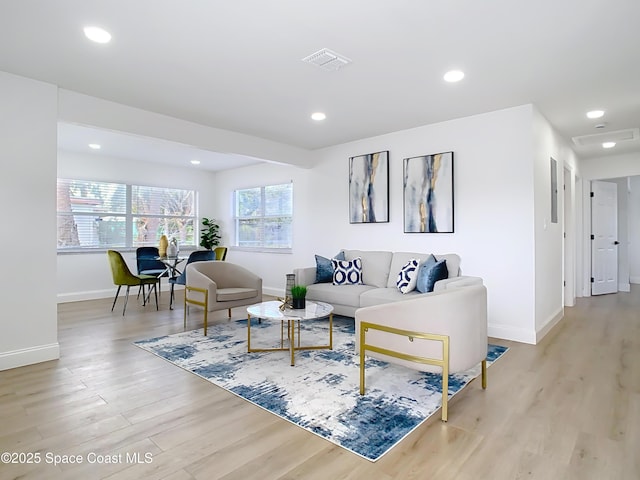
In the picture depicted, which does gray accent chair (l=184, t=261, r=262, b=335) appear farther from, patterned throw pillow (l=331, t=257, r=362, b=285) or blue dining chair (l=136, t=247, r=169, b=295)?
blue dining chair (l=136, t=247, r=169, b=295)

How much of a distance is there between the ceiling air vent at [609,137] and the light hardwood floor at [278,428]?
3.06m

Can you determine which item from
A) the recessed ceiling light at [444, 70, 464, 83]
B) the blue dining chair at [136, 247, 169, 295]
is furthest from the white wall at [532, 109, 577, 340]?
the blue dining chair at [136, 247, 169, 295]

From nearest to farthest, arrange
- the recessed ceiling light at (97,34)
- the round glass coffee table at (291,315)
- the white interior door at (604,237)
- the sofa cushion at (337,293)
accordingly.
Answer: the recessed ceiling light at (97,34) → the round glass coffee table at (291,315) → the sofa cushion at (337,293) → the white interior door at (604,237)

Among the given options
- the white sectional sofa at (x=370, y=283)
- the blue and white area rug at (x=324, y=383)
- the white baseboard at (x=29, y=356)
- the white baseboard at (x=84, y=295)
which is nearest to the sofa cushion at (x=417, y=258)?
the white sectional sofa at (x=370, y=283)

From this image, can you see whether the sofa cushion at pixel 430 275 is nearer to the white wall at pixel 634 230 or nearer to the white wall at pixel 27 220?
the white wall at pixel 27 220

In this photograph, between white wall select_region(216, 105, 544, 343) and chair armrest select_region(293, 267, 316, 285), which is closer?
white wall select_region(216, 105, 544, 343)

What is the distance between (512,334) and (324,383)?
2.41 m

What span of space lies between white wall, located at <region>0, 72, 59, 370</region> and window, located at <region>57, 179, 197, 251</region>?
3.36 metres

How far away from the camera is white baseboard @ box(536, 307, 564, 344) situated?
3965mm

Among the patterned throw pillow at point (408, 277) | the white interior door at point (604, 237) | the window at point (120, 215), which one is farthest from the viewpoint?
the white interior door at point (604, 237)

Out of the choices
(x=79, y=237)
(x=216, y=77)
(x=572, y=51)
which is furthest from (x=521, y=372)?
(x=79, y=237)

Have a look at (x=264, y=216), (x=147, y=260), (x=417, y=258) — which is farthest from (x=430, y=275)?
(x=147, y=260)

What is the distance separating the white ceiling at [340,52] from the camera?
222 centimetres

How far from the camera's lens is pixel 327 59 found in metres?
2.81
